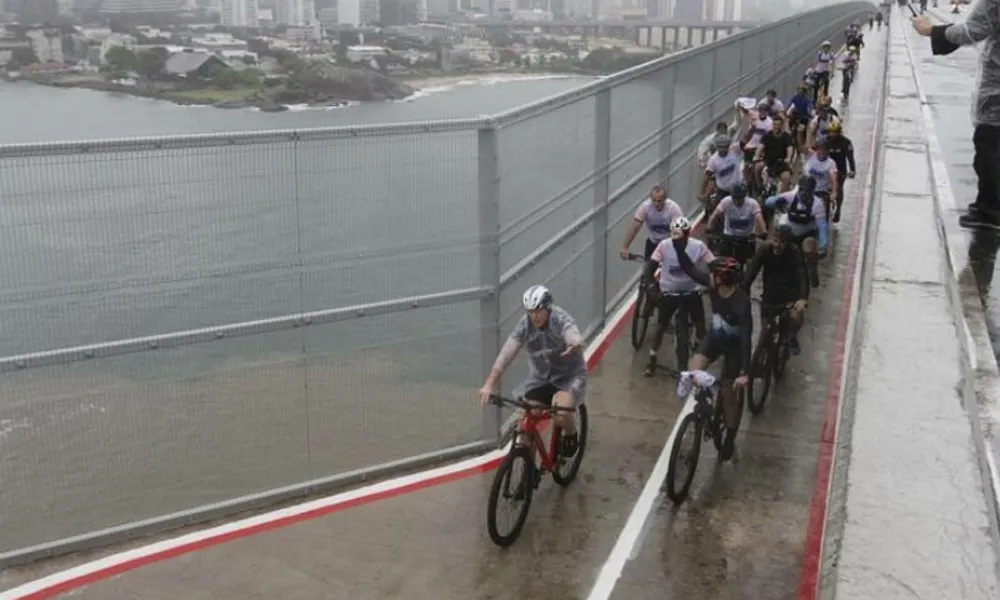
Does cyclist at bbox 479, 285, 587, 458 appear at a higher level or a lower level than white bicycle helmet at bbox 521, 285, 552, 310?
lower

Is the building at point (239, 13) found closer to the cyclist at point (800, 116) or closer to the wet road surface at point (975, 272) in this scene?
the cyclist at point (800, 116)

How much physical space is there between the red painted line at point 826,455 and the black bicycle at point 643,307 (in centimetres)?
208

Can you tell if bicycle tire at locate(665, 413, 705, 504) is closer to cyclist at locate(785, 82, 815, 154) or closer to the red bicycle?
the red bicycle

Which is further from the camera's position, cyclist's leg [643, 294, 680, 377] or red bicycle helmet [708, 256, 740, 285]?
cyclist's leg [643, 294, 680, 377]

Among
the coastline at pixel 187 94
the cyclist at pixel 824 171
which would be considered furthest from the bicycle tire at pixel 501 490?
the coastline at pixel 187 94

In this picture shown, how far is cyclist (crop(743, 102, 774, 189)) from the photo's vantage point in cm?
1538

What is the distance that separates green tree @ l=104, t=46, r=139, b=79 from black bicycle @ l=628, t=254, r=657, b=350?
13.9 metres

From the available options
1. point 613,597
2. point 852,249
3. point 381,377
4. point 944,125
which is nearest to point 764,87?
point 944,125

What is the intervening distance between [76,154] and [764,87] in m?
20.2

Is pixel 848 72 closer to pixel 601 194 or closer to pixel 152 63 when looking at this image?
pixel 152 63

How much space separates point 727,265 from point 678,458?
5.45 ft

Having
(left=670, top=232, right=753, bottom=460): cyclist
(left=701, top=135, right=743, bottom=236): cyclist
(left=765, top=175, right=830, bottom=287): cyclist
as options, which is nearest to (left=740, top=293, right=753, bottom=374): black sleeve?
(left=670, top=232, right=753, bottom=460): cyclist

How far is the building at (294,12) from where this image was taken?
45.2 meters

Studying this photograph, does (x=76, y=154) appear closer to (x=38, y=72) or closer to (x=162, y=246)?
(x=162, y=246)
